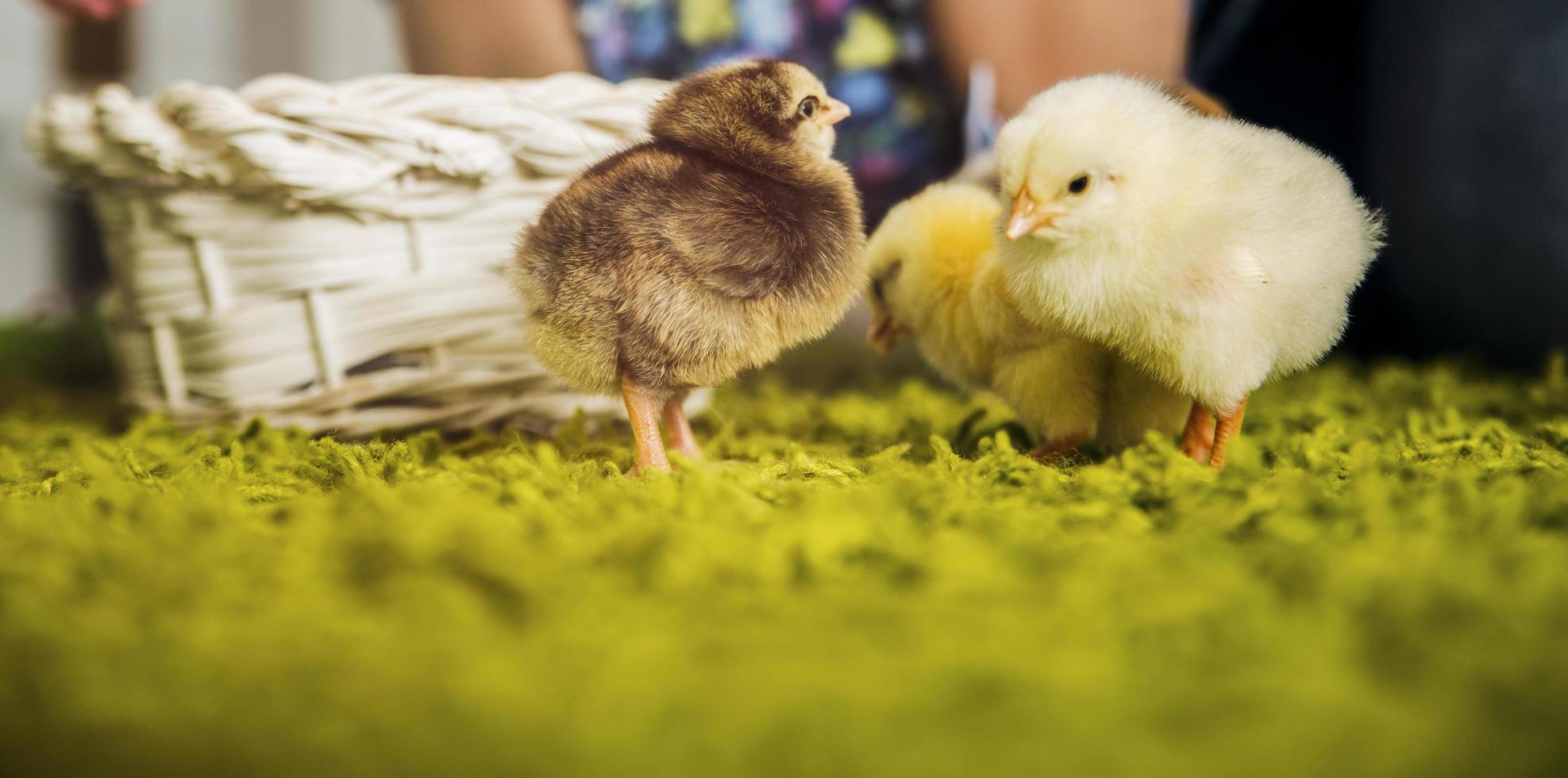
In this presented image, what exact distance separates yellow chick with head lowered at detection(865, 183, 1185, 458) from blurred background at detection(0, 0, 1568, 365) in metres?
0.51

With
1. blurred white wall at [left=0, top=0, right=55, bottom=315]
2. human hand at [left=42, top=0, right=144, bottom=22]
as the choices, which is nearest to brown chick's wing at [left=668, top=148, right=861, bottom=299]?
human hand at [left=42, top=0, right=144, bottom=22]

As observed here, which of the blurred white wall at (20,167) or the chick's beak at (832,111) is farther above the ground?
the blurred white wall at (20,167)

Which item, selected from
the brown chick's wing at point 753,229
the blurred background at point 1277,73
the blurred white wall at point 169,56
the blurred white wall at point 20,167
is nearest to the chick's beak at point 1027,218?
the brown chick's wing at point 753,229

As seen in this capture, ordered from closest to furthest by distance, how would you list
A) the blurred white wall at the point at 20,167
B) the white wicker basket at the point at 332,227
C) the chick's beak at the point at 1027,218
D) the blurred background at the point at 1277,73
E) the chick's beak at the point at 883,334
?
the chick's beak at the point at 1027,218, the white wicker basket at the point at 332,227, the chick's beak at the point at 883,334, the blurred background at the point at 1277,73, the blurred white wall at the point at 20,167

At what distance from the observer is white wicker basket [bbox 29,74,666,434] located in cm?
96

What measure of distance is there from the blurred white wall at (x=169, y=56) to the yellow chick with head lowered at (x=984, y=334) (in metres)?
2.59

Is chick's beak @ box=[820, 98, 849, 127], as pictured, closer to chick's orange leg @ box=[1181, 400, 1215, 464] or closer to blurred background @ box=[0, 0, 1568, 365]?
chick's orange leg @ box=[1181, 400, 1215, 464]

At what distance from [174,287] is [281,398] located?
0.17 m

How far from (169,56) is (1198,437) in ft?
11.5

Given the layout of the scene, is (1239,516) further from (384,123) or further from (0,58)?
(0,58)

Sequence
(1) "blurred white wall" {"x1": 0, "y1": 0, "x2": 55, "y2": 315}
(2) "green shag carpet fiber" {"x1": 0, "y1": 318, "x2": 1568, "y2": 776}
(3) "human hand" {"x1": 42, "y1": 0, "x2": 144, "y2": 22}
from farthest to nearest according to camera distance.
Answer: (1) "blurred white wall" {"x1": 0, "y1": 0, "x2": 55, "y2": 315}
(3) "human hand" {"x1": 42, "y1": 0, "x2": 144, "y2": 22}
(2) "green shag carpet fiber" {"x1": 0, "y1": 318, "x2": 1568, "y2": 776}

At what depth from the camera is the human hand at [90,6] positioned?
4.72ft

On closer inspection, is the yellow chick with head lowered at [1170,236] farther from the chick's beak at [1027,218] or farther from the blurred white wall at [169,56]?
the blurred white wall at [169,56]

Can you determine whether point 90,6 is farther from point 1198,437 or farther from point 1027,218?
point 1198,437
